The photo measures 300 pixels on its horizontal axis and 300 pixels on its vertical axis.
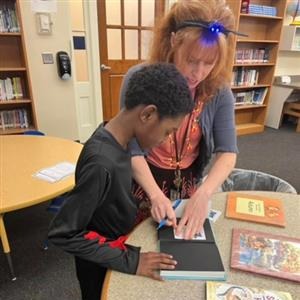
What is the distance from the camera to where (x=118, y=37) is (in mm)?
3785

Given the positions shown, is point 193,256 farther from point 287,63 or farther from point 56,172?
point 287,63

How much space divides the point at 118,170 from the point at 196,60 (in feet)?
1.59

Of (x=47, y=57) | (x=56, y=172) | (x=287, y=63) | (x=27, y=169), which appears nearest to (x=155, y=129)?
(x=56, y=172)

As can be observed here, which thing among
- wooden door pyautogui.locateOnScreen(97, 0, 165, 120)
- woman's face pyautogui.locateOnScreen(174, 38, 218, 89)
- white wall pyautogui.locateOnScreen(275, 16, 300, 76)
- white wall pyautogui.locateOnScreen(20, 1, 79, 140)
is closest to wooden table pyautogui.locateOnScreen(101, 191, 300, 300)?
woman's face pyautogui.locateOnScreen(174, 38, 218, 89)

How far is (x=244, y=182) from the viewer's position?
184 cm

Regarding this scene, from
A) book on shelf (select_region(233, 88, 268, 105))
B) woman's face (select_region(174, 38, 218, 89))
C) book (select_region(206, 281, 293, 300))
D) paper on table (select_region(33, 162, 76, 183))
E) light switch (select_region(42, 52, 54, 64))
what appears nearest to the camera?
book (select_region(206, 281, 293, 300))

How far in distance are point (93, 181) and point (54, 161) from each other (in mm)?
1201

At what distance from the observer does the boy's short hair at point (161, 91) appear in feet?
2.28

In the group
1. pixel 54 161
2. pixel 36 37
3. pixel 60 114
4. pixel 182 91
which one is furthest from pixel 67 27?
A: pixel 182 91

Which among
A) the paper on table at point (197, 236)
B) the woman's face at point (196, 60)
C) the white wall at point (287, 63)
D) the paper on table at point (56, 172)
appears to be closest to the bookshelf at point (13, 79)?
the paper on table at point (56, 172)

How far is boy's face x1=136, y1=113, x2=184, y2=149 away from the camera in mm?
715

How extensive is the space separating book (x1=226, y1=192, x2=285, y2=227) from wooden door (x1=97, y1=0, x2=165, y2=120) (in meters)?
2.97

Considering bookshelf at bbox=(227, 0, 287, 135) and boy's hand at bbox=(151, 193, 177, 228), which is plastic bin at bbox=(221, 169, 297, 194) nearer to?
boy's hand at bbox=(151, 193, 177, 228)

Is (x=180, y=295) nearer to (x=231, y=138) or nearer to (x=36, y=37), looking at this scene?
(x=231, y=138)
